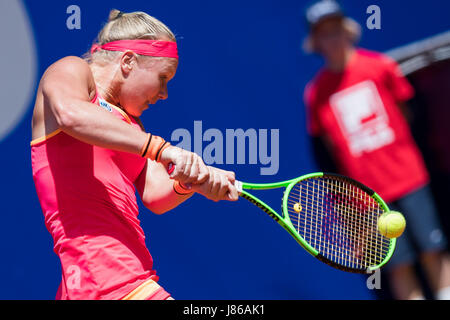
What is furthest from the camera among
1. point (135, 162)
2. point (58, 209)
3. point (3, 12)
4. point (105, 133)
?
Result: point (3, 12)

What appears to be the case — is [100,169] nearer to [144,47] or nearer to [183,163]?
[183,163]

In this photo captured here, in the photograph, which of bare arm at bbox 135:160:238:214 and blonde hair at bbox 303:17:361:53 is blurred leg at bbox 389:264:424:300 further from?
bare arm at bbox 135:160:238:214

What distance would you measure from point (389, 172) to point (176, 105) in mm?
1132

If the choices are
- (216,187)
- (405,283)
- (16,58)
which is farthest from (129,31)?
(405,283)

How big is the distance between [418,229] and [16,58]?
2.19m

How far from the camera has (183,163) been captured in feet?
5.79

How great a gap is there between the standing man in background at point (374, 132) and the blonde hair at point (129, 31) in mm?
1203

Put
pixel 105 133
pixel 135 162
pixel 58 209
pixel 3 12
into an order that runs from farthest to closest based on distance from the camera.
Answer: pixel 3 12 → pixel 135 162 → pixel 58 209 → pixel 105 133

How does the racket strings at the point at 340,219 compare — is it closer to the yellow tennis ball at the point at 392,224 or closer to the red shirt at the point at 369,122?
the yellow tennis ball at the point at 392,224

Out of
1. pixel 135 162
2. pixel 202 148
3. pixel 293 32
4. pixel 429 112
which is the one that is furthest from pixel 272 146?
pixel 135 162

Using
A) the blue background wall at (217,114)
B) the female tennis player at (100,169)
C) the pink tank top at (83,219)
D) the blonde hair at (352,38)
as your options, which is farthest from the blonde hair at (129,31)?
the blonde hair at (352,38)

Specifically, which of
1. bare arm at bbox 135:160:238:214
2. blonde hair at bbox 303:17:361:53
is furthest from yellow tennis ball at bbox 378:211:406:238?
blonde hair at bbox 303:17:361:53

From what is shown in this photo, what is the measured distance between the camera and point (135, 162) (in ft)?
6.80

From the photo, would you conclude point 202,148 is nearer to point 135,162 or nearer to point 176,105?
point 176,105
